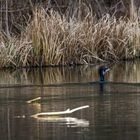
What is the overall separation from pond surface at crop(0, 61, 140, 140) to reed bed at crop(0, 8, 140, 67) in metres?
3.01

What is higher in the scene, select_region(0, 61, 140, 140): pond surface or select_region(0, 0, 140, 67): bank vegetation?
select_region(0, 0, 140, 67): bank vegetation

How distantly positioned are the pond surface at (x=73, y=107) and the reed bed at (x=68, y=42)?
3.01 meters

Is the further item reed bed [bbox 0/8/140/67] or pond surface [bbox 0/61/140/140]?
reed bed [bbox 0/8/140/67]

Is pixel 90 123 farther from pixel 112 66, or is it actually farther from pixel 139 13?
pixel 139 13

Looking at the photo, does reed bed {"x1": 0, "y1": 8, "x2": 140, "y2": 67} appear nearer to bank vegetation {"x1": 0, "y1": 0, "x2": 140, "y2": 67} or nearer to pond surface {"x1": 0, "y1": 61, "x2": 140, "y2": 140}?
bank vegetation {"x1": 0, "y1": 0, "x2": 140, "y2": 67}

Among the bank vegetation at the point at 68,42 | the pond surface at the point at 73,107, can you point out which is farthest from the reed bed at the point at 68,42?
the pond surface at the point at 73,107

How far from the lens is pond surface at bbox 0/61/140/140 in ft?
30.3

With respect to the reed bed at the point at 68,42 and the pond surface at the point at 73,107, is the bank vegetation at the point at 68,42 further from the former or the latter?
the pond surface at the point at 73,107

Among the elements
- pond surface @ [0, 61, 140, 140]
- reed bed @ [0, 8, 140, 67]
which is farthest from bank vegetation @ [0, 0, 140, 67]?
pond surface @ [0, 61, 140, 140]

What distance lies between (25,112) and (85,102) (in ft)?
4.54

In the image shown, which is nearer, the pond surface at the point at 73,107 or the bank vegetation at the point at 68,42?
the pond surface at the point at 73,107

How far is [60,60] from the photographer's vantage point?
21.7 meters

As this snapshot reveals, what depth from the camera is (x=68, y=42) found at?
2180 cm

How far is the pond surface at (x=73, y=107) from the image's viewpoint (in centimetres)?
923
